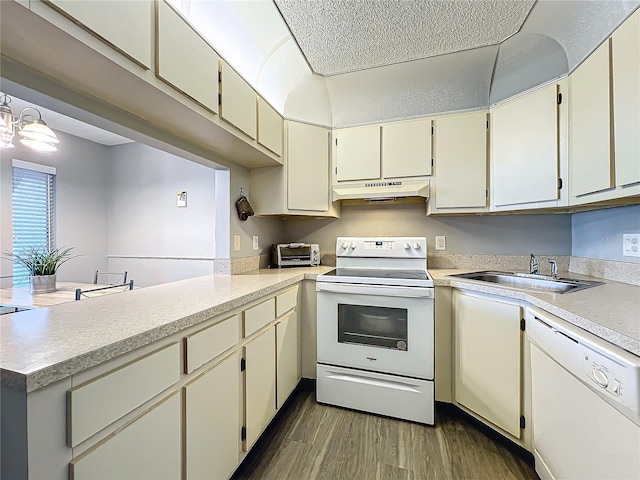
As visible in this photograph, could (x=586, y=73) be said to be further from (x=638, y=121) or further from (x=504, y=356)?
(x=504, y=356)

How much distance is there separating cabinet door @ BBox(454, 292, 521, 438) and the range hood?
0.82m

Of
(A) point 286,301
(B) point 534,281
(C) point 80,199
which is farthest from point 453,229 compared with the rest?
(C) point 80,199

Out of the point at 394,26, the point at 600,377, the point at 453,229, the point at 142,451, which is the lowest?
the point at 142,451

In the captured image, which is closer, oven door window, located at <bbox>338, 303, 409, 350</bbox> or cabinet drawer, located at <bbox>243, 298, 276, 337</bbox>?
cabinet drawer, located at <bbox>243, 298, 276, 337</bbox>

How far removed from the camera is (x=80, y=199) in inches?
144

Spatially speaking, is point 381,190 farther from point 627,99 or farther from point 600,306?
point 600,306

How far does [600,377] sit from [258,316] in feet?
4.37

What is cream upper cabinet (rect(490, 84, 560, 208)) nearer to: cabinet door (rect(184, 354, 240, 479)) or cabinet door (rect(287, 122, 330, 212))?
cabinet door (rect(287, 122, 330, 212))

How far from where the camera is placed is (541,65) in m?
1.71

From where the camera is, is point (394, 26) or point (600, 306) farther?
point (394, 26)

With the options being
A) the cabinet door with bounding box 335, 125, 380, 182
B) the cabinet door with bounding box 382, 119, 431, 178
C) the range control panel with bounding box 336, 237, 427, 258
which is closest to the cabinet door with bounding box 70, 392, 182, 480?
the range control panel with bounding box 336, 237, 427, 258

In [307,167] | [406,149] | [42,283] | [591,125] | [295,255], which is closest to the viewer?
[591,125]

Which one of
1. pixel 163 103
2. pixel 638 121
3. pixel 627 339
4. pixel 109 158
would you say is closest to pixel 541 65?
pixel 638 121

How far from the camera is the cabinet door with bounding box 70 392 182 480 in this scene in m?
0.71
